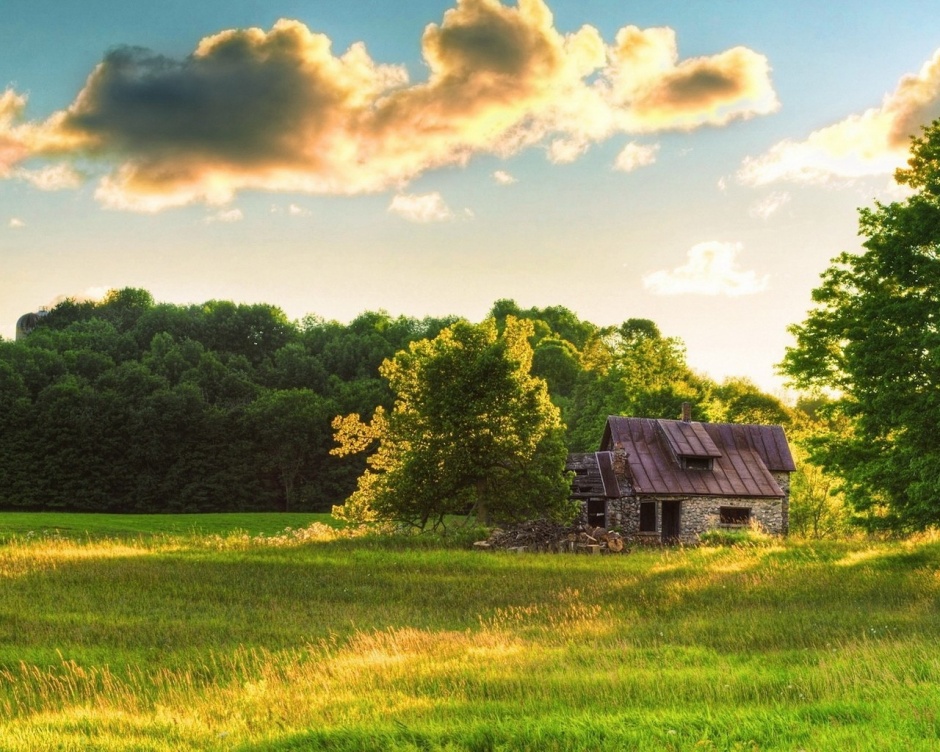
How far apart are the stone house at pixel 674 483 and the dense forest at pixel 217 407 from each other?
13462mm

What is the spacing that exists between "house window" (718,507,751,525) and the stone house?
5cm

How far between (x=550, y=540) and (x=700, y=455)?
15532 mm

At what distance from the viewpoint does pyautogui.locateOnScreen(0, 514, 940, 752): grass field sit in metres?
8.03

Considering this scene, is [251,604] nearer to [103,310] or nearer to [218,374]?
[218,374]

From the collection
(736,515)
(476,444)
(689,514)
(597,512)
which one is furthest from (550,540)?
(736,515)

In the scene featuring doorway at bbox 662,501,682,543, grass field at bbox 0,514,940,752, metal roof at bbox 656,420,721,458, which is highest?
metal roof at bbox 656,420,721,458

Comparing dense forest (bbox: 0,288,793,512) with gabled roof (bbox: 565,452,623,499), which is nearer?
gabled roof (bbox: 565,452,623,499)

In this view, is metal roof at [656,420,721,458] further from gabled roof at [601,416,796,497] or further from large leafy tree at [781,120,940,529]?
large leafy tree at [781,120,940,529]

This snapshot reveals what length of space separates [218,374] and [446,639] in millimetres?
76568

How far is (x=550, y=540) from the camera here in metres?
33.8

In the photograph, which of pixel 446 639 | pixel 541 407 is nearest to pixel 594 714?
pixel 446 639

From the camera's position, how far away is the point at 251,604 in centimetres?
1903

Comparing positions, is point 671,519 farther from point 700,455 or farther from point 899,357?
point 899,357

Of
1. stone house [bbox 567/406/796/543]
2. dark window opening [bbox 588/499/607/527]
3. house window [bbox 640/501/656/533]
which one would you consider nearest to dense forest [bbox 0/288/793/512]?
stone house [bbox 567/406/796/543]
